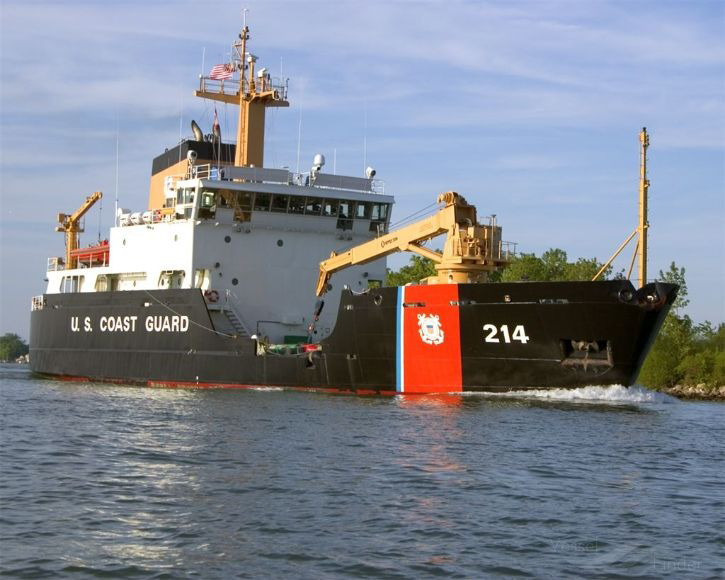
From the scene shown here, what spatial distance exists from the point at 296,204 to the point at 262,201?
1.09 metres

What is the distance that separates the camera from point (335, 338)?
85.9 feet

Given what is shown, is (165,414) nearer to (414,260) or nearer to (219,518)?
(219,518)

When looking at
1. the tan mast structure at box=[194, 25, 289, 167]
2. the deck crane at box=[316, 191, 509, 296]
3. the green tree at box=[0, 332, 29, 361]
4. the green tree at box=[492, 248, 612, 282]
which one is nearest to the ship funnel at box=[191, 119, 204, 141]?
the tan mast structure at box=[194, 25, 289, 167]

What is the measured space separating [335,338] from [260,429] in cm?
789

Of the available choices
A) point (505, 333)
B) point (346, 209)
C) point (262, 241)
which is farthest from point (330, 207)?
point (505, 333)

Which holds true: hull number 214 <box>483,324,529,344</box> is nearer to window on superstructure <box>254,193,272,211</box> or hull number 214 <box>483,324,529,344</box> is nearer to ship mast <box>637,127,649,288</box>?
ship mast <box>637,127,649,288</box>

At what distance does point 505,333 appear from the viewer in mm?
23312

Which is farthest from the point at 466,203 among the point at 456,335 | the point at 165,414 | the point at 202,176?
the point at 202,176

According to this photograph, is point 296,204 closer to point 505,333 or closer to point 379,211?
point 379,211

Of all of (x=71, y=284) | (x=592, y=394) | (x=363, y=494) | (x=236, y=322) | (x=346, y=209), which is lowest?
(x=363, y=494)

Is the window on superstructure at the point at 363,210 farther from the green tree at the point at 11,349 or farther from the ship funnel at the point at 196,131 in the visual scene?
the green tree at the point at 11,349

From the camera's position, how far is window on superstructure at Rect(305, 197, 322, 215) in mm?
31406

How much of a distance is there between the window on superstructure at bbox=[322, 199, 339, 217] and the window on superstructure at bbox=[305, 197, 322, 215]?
142 mm

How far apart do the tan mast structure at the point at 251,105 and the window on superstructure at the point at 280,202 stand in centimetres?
331
